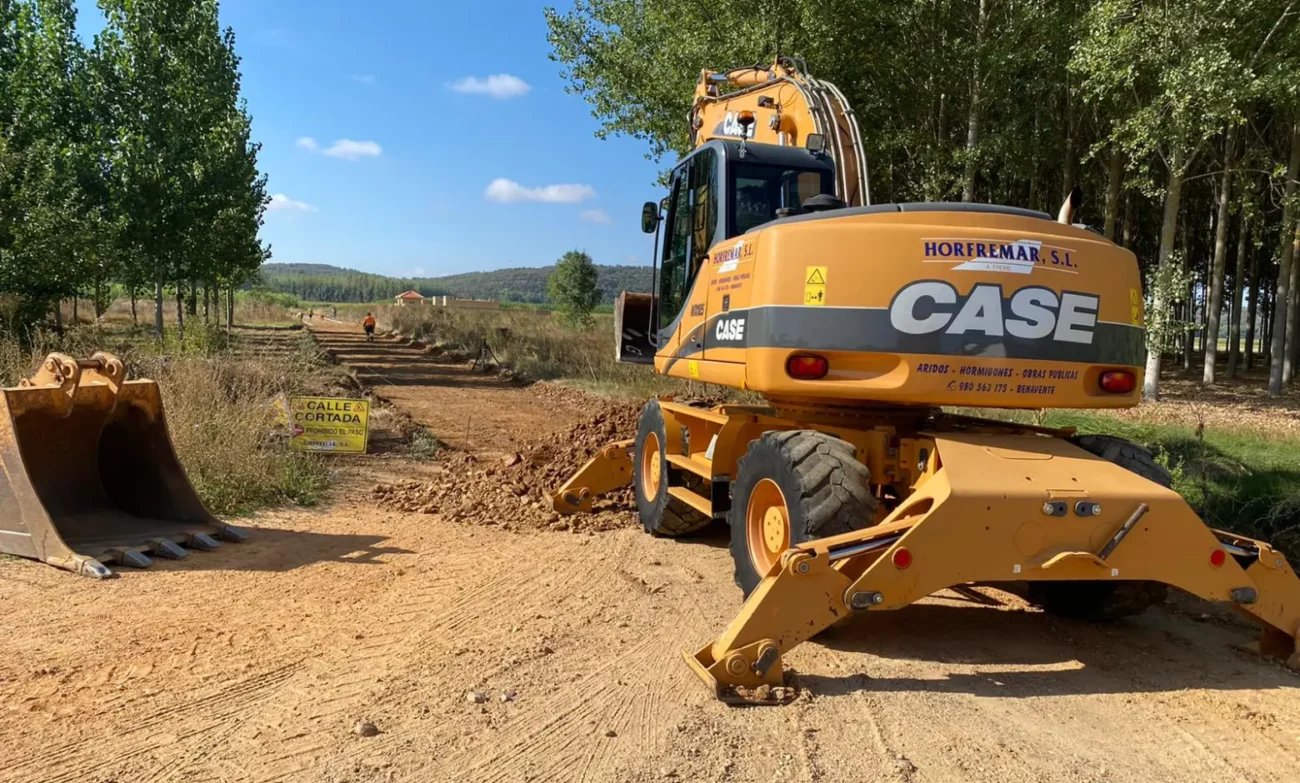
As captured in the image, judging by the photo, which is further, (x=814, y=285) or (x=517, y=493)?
(x=517, y=493)

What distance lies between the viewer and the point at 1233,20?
1400cm

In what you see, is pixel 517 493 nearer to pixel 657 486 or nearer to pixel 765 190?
pixel 657 486

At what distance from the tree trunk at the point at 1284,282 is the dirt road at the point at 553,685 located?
51.7 ft

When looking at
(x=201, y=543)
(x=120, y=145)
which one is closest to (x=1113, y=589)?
(x=201, y=543)

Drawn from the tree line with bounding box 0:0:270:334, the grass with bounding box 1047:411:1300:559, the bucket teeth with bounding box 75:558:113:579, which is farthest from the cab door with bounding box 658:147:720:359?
the tree line with bounding box 0:0:270:334

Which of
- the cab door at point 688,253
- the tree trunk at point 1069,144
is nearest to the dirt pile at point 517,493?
the cab door at point 688,253

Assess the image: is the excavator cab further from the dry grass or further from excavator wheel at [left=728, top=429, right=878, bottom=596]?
the dry grass

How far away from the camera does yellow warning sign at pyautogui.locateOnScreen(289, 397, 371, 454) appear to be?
9969mm

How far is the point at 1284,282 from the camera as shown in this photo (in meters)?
19.7

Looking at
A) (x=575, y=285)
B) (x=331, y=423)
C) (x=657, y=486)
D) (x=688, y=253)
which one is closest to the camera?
(x=688, y=253)

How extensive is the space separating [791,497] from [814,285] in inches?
44.0

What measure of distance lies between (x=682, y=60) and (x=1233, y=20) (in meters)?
9.39

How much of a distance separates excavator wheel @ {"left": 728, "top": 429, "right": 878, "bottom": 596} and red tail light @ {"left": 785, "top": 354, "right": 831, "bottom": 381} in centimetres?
36

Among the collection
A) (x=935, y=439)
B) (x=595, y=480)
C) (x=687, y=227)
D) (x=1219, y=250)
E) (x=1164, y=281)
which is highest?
(x=1219, y=250)
